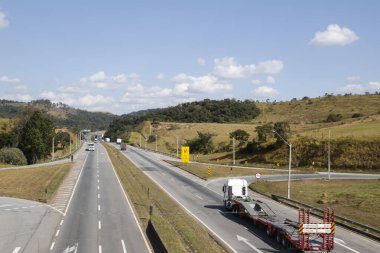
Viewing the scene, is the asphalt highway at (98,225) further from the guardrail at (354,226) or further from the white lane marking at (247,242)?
the guardrail at (354,226)

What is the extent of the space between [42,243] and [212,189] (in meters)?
34.4

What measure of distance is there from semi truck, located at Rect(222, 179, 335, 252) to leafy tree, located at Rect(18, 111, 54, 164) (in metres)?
92.6

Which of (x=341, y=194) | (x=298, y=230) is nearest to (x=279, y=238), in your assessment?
(x=298, y=230)

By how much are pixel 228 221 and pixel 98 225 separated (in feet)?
34.4

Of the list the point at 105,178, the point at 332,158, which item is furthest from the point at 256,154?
the point at 105,178

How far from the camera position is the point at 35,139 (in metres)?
124

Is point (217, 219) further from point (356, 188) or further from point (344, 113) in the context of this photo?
point (344, 113)

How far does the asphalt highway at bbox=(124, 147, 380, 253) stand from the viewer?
1153 inches

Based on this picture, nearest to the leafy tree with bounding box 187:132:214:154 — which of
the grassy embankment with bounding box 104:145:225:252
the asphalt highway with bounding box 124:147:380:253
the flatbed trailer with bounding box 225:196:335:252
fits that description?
the asphalt highway with bounding box 124:147:380:253

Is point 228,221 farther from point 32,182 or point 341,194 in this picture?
point 32,182

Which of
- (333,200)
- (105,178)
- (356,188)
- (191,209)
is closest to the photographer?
(191,209)

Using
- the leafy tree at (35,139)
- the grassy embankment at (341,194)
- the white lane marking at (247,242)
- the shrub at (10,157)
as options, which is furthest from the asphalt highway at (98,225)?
the leafy tree at (35,139)

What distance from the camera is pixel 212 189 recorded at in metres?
61.1

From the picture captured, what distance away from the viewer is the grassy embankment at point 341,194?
40906 mm
